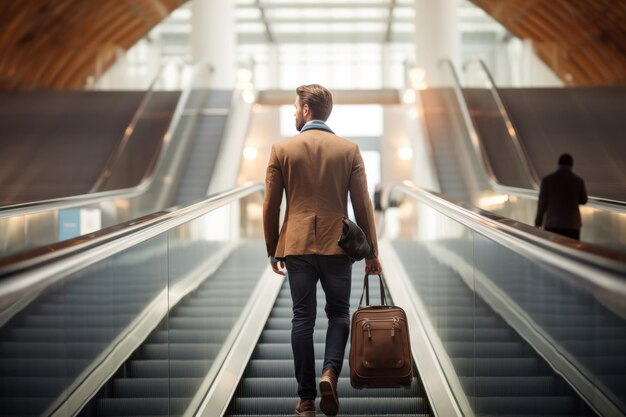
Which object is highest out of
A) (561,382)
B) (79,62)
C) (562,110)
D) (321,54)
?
(321,54)

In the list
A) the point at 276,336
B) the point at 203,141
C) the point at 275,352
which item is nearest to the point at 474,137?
the point at 203,141

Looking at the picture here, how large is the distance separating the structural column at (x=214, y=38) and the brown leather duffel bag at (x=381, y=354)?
18.3m

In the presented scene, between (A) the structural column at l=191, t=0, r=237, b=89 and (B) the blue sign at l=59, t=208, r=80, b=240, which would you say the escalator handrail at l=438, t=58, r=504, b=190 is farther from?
(A) the structural column at l=191, t=0, r=237, b=89

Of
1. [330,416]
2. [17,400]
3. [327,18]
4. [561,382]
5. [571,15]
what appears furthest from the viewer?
[327,18]

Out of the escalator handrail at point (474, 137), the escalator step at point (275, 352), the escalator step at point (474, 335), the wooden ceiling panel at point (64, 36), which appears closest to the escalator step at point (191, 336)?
the escalator step at point (275, 352)

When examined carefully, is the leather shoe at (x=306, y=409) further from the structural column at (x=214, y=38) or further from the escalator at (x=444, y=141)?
the structural column at (x=214, y=38)

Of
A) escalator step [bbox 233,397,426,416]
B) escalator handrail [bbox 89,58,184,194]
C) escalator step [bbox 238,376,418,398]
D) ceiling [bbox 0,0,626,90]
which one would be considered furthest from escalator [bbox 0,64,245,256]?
escalator step [bbox 233,397,426,416]

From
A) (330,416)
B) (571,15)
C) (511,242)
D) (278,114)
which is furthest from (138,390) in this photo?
(278,114)

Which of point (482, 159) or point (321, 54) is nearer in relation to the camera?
point (482, 159)

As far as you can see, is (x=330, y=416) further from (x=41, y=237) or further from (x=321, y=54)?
(x=321, y=54)

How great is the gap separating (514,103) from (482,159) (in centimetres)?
408

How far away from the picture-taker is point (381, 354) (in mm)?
3738

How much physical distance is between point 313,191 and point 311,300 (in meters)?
0.51

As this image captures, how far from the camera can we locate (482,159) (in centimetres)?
1294
